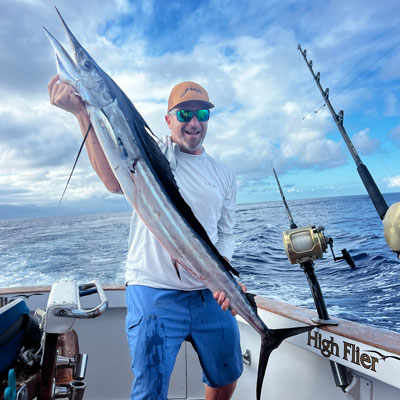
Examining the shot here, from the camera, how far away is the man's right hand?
51.8 inches

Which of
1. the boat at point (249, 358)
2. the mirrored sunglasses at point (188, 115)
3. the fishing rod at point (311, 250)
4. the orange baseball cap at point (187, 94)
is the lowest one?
the boat at point (249, 358)

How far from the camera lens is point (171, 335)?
1.67 m

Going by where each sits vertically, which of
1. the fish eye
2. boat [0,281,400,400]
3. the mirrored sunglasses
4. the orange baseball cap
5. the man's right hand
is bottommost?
boat [0,281,400,400]

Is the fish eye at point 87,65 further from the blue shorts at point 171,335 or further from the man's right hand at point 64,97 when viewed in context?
the blue shorts at point 171,335

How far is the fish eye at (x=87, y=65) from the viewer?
1.34m

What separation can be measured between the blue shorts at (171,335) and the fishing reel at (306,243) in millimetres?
447

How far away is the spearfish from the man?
0.09 m

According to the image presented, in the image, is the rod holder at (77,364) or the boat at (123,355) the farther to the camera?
the rod holder at (77,364)

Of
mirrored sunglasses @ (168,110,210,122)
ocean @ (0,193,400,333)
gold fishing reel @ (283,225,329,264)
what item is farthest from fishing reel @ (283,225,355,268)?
ocean @ (0,193,400,333)

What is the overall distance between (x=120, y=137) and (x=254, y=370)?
172 cm

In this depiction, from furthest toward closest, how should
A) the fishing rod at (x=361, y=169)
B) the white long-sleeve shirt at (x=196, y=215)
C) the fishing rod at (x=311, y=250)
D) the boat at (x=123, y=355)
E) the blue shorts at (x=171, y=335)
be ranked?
the fishing rod at (x=361, y=169) < the fishing rod at (x=311, y=250) < the white long-sleeve shirt at (x=196, y=215) < the blue shorts at (x=171, y=335) < the boat at (x=123, y=355)

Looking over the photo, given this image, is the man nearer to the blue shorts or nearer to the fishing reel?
the blue shorts

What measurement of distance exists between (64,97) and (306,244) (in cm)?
127

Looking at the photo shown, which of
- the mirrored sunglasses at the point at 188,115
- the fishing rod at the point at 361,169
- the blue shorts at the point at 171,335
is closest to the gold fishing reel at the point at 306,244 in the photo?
the blue shorts at the point at 171,335
